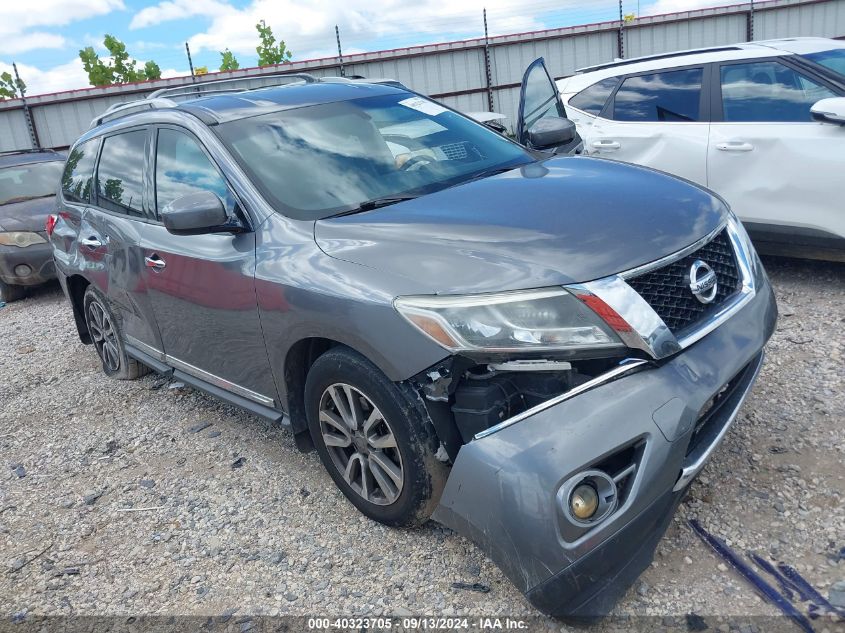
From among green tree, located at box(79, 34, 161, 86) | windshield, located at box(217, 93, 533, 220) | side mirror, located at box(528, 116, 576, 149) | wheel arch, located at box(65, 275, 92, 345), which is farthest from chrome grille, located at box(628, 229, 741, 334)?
green tree, located at box(79, 34, 161, 86)

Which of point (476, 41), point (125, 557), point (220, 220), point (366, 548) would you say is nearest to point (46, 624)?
point (125, 557)

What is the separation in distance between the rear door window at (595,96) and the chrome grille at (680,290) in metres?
3.60

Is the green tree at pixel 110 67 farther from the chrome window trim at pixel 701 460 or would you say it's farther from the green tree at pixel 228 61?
the chrome window trim at pixel 701 460

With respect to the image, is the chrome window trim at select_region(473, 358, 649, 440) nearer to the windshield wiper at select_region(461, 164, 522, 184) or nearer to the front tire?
the front tire

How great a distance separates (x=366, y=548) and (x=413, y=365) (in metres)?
0.93

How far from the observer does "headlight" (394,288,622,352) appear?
2.14 metres

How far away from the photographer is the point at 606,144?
564 cm

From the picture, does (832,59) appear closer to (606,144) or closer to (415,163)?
(606,144)

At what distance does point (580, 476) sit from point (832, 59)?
4.24 m

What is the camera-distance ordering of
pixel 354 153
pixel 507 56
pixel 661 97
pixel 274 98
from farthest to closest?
pixel 507 56 < pixel 661 97 < pixel 274 98 < pixel 354 153

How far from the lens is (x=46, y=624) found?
8.65ft

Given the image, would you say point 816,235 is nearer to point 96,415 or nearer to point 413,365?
point 413,365

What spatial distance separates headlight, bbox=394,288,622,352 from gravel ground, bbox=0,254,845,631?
904 millimetres

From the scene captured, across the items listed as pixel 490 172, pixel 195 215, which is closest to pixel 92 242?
pixel 195 215
